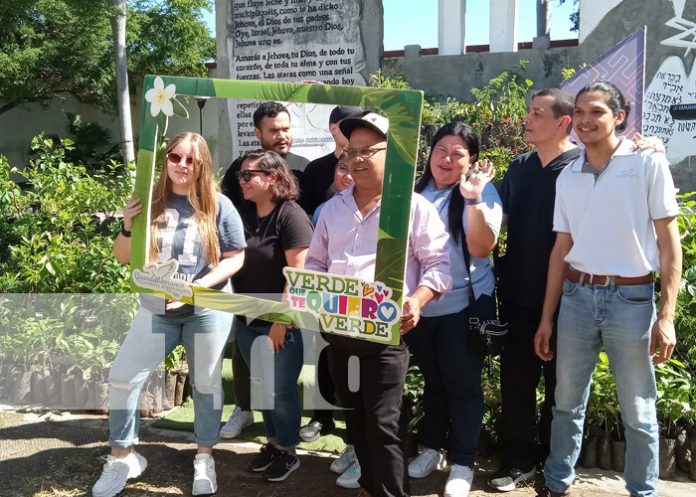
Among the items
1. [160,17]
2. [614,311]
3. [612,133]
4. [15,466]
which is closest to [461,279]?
[614,311]

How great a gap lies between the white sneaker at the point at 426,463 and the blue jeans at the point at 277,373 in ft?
2.06

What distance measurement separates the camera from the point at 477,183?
303 cm

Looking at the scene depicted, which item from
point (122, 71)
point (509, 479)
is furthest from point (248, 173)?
point (122, 71)

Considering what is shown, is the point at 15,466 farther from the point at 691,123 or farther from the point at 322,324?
the point at 691,123

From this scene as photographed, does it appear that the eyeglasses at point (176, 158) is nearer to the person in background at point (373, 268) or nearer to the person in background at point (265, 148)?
the person in background at point (265, 148)

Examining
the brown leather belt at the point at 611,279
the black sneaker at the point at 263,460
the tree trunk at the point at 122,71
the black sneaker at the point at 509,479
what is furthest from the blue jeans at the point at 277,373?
the tree trunk at the point at 122,71

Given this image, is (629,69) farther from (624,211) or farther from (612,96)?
(624,211)

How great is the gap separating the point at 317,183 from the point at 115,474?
1.83m

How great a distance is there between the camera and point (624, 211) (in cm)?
279

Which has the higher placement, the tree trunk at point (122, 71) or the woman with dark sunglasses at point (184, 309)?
the tree trunk at point (122, 71)

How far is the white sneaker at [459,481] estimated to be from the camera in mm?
3291

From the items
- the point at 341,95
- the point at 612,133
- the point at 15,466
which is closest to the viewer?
the point at 341,95

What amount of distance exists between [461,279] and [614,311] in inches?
28.4

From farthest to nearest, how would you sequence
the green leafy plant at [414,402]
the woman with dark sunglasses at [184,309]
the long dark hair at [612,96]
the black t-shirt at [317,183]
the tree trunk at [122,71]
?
the tree trunk at [122,71], the green leafy plant at [414,402], the black t-shirt at [317,183], the woman with dark sunglasses at [184,309], the long dark hair at [612,96]
